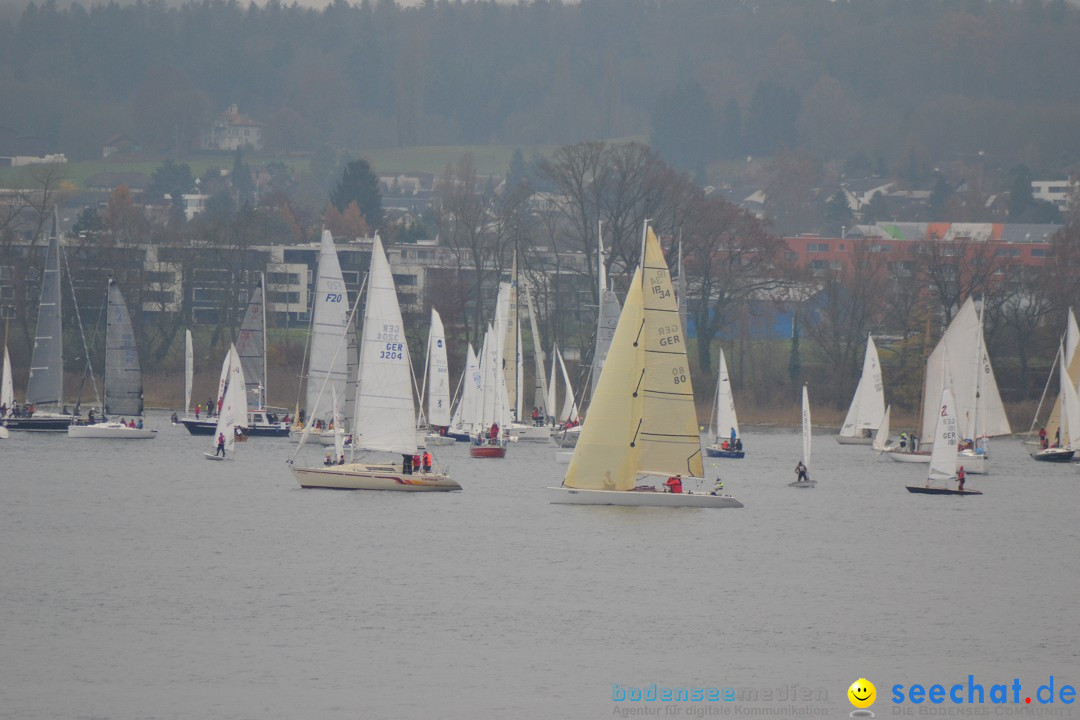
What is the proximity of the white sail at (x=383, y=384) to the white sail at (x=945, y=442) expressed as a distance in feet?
50.2

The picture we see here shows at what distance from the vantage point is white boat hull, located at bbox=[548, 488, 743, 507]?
44812 millimetres

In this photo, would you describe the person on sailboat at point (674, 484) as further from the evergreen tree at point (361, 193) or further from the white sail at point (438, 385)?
the evergreen tree at point (361, 193)

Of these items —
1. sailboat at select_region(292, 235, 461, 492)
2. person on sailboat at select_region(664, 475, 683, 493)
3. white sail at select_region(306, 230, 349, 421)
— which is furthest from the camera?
white sail at select_region(306, 230, 349, 421)

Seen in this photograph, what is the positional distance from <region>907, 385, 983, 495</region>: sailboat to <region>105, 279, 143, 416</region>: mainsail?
1238 inches

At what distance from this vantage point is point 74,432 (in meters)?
71.1

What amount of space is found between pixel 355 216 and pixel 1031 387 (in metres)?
65.7

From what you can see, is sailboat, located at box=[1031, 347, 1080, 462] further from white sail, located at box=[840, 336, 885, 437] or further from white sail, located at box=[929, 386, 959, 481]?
white sail, located at box=[929, 386, 959, 481]

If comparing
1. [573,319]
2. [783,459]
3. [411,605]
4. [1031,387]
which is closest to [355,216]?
[573,319]

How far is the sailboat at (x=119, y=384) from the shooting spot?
70.4 metres

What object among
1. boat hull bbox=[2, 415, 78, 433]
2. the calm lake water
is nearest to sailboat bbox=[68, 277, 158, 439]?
boat hull bbox=[2, 415, 78, 433]

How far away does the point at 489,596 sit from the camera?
35.4 meters

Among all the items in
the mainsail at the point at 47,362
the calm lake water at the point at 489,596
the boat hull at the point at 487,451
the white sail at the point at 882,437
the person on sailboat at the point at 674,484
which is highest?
the mainsail at the point at 47,362

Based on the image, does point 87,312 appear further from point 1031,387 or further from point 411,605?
point 411,605

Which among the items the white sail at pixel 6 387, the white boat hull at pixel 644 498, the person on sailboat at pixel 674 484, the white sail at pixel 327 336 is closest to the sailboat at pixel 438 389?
the white sail at pixel 327 336
